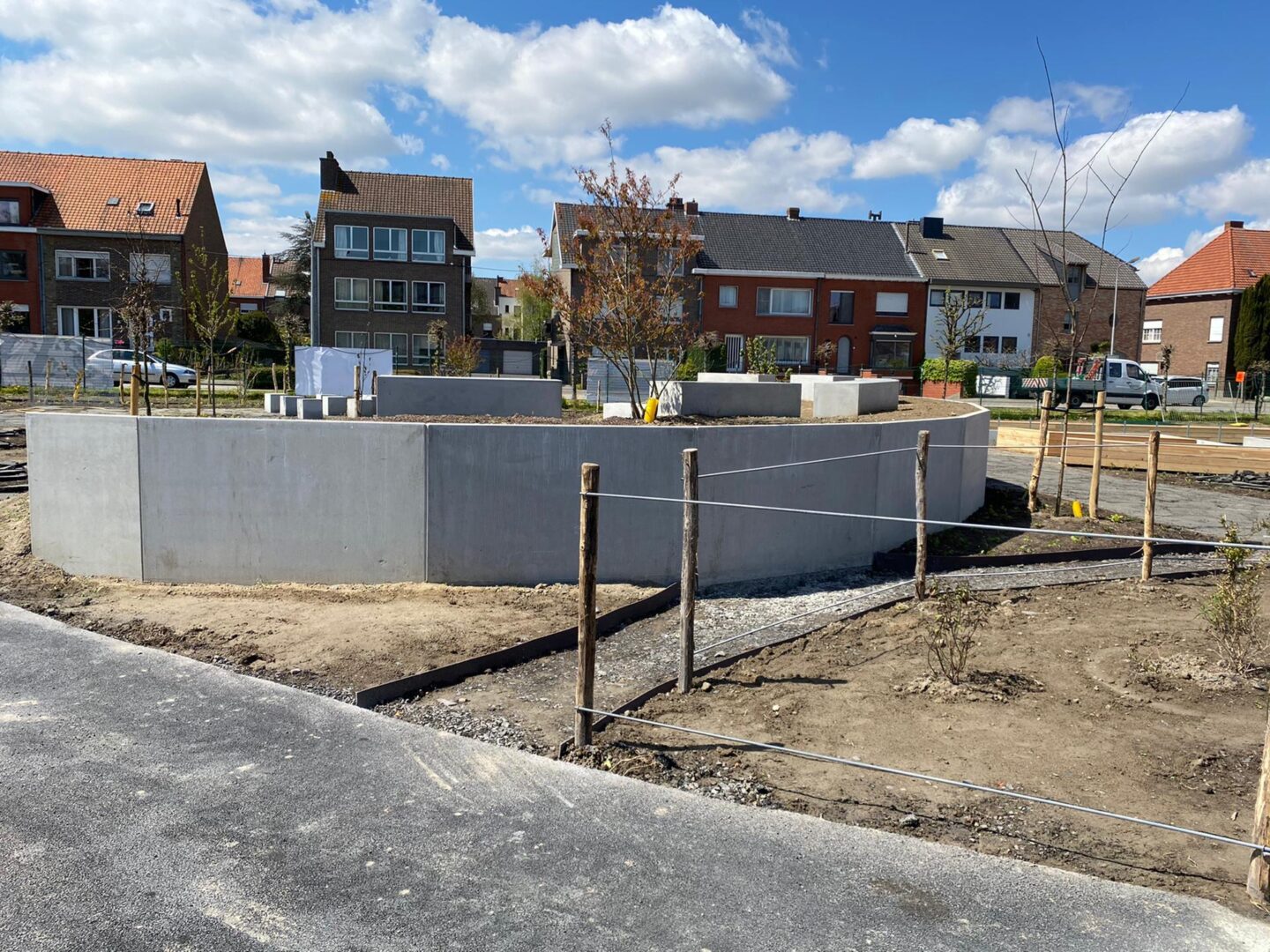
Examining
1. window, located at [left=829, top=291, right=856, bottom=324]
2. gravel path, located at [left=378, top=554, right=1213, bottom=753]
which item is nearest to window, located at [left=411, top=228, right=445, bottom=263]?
window, located at [left=829, top=291, right=856, bottom=324]

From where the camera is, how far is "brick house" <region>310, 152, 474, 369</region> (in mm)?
46094

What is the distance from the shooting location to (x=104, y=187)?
4500 cm

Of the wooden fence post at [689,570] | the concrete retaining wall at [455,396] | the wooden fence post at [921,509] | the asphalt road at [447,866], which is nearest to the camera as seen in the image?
the asphalt road at [447,866]

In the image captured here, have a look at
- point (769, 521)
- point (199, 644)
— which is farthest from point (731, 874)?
point (769, 521)

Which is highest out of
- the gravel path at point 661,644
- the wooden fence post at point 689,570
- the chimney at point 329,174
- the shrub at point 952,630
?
the chimney at point 329,174

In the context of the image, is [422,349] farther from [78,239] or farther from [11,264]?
[11,264]

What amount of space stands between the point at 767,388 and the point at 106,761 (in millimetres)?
10695

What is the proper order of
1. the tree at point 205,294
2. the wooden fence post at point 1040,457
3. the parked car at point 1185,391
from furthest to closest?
the parked car at point 1185,391, the tree at point 205,294, the wooden fence post at point 1040,457

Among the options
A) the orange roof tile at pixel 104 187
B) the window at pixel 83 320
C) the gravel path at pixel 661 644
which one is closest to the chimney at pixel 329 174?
the orange roof tile at pixel 104 187

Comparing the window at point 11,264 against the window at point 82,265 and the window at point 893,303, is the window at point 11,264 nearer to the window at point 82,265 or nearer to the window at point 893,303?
the window at point 82,265

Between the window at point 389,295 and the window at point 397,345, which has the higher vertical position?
the window at point 389,295

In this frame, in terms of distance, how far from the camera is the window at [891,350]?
160ft

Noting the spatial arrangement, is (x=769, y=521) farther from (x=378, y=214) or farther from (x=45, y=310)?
(x=45, y=310)

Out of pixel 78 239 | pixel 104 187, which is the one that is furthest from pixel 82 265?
pixel 104 187
